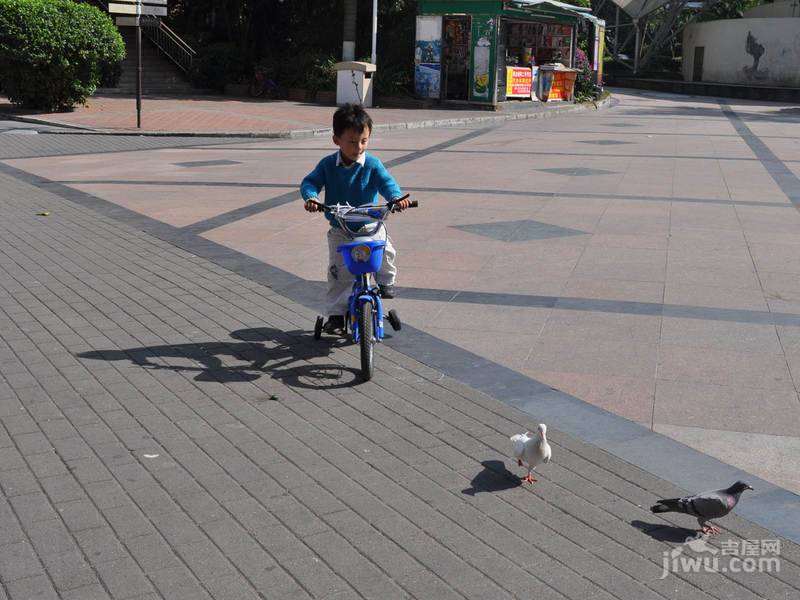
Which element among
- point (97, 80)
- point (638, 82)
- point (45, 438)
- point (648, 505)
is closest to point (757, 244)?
point (648, 505)

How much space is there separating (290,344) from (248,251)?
2868 millimetres

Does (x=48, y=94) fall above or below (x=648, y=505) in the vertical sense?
above

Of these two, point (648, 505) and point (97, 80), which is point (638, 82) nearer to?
point (97, 80)

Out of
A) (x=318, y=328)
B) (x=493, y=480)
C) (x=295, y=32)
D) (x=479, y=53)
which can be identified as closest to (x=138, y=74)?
(x=479, y=53)

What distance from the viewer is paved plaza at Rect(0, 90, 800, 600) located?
11.9 feet

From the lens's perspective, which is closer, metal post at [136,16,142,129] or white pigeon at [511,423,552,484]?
white pigeon at [511,423,552,484]

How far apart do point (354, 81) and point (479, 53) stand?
364cm

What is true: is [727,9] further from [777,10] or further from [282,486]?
[282,486]

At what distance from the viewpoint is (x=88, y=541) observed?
12.2 feet

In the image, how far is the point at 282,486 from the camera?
4.23 metres

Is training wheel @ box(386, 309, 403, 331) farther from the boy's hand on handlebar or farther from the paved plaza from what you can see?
the boy's hand on handlebar

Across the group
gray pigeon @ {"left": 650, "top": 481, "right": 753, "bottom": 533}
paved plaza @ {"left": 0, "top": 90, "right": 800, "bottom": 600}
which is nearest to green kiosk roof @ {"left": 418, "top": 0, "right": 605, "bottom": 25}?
paved plaza @ {"left": 0, "top": 90, "right": 800, "bottom": 600}

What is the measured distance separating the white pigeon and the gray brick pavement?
5.6 inches

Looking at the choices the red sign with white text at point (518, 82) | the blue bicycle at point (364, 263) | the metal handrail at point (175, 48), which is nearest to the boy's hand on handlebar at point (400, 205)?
the blue bicycle at point (364, 263)
